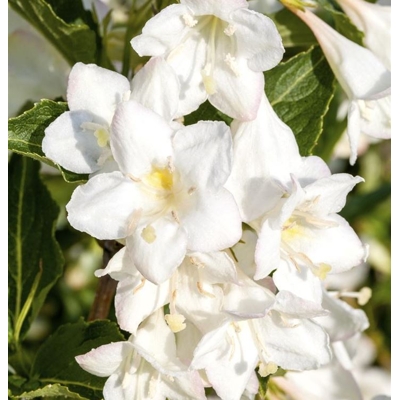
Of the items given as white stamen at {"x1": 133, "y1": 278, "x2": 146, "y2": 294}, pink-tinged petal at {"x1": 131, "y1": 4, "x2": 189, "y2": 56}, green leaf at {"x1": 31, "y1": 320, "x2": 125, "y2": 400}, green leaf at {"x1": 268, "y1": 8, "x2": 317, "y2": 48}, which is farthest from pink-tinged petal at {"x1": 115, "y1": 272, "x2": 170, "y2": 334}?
green leaf at {"x1": 268, "y1": 8, "x2": 317, "y2": 48}

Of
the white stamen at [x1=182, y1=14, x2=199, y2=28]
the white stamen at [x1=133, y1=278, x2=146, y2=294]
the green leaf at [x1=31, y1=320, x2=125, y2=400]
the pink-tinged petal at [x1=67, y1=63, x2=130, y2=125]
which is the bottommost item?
the green leaf at [x1=31, y1=320, x2=125, y2=400]

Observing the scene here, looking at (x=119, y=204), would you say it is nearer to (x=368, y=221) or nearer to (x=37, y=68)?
(x=37, y=68)

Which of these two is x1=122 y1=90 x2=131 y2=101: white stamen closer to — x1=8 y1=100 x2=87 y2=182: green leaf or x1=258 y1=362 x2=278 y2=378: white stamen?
x1=8 y1=100 x2=87 y2=182: green leaf

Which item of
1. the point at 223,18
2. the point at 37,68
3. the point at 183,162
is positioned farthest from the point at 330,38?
the point at 37,68

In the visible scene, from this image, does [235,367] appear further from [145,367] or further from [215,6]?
[215,6]

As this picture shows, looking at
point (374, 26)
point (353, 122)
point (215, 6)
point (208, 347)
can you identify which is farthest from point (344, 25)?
point (208, 347)

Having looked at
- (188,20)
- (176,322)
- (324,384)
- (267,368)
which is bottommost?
(324,384)

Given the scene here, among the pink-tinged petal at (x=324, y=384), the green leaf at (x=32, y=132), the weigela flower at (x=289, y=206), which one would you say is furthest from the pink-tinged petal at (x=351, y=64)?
the pink-tinged petal at (x=324, y=384)
